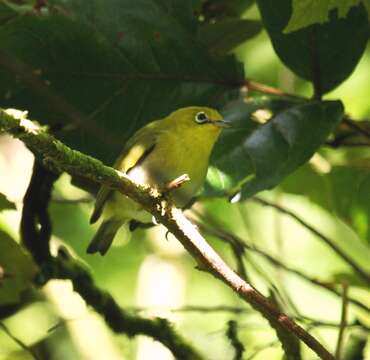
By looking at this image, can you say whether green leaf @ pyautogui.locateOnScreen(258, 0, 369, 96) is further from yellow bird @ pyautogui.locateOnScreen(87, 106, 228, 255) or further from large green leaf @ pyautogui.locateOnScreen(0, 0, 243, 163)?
yellow bird @ pyautogui.locateOnScreen(87, 106, 228, 255)

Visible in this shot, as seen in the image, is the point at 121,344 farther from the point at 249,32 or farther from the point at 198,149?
the point at 249,32

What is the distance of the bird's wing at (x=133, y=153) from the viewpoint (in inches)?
119

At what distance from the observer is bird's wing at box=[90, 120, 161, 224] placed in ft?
9.88

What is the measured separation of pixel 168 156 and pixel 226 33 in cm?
52

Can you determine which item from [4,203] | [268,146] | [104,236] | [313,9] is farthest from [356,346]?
[104,236]

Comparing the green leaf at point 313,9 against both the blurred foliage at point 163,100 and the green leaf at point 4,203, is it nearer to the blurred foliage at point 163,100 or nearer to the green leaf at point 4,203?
the blurred foliage at point 163,100

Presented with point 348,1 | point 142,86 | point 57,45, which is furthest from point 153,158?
point 348,1

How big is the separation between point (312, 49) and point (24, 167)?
1290 mm

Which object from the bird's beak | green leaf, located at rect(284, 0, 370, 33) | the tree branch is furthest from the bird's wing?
the tree branch

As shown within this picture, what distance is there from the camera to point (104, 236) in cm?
356

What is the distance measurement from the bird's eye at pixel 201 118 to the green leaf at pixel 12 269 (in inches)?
38.1

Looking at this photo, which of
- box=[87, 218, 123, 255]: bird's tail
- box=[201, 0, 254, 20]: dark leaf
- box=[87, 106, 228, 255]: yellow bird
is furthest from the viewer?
box=[87, 218, 123, 255]: bird's tail

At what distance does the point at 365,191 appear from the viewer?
275cm

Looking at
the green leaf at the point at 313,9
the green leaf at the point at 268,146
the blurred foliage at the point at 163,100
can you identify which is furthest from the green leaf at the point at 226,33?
the green leaf at the point at 313,9
